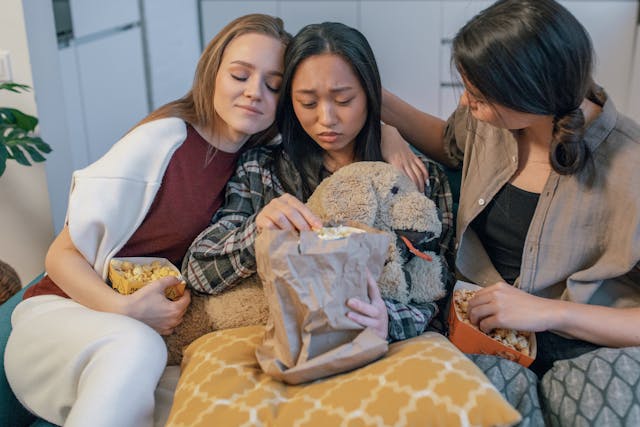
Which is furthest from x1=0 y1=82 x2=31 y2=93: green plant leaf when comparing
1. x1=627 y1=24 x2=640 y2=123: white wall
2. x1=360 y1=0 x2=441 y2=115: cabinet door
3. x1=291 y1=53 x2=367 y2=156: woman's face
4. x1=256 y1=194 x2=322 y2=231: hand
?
x1=627 y1=24 x2=640 y2=123: white wall

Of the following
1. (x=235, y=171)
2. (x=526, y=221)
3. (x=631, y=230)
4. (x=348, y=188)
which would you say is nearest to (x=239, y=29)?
(x=235, y=171)

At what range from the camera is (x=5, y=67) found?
1.54 meters

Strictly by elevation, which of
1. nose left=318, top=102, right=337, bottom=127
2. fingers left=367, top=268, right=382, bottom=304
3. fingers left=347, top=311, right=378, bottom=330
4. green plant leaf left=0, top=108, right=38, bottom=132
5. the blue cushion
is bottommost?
the blue cushion

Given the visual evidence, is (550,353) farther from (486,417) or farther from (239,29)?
(239,29)

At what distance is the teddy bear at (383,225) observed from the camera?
1.03 metres

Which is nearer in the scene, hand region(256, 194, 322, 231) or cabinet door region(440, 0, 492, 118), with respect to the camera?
hand region(256, 194, 322, 231)

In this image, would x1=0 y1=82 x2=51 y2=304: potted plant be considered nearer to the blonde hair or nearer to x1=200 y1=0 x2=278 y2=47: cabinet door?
the blonde hair

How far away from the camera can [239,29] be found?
4.15 ft

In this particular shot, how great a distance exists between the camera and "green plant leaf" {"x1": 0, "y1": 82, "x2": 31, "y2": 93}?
4.79ft

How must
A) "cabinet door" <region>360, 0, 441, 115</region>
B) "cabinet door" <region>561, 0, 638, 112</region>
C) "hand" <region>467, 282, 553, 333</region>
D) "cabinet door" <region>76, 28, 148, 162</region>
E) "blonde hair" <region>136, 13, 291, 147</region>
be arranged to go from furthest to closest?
1. "cabinet door" <region>360, 0, 441, 115</region>
2. "cabinet door" <region>561, 0, 638, 112</region>
3. "cabinet door" <region>76, 28, 148, 162</region>
4. "blonde hair" <region>136, 13, 291, 147</region>
5. "hand" <region>467, 282, 553, 333</region>

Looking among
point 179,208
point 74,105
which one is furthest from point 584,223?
point 74,105

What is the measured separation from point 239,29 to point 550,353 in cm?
91

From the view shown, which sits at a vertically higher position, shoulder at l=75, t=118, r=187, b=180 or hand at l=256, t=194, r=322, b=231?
shoulder at l=75, t=118, r=187, b=180

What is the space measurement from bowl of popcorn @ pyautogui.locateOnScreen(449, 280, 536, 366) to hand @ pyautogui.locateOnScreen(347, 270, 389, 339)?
180 millimetres
